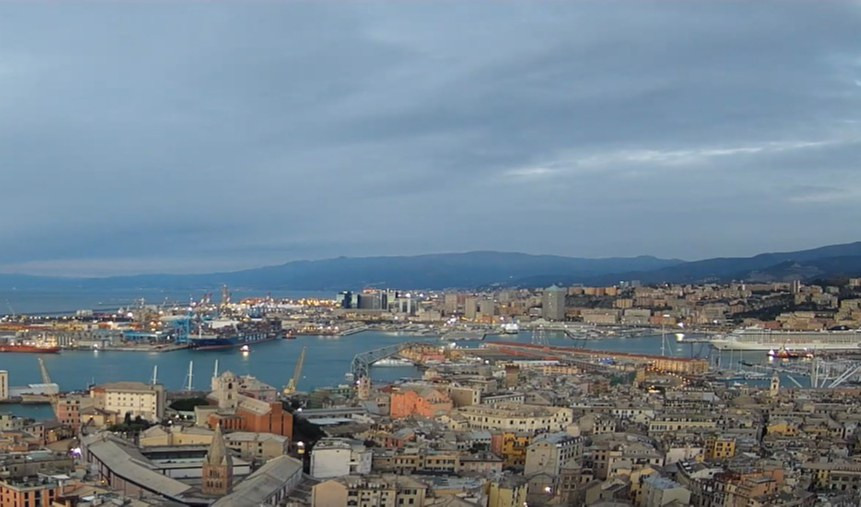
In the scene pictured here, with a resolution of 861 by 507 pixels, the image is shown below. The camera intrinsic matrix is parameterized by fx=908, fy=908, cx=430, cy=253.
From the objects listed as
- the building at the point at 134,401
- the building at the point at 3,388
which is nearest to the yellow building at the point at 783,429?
the building at the point at 134,401

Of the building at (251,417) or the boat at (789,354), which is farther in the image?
the boat at (789,354)

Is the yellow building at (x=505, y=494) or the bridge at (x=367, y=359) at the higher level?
the yellow building at (x=505, y=494)

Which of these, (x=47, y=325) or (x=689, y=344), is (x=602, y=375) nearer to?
(x=689, y=344)

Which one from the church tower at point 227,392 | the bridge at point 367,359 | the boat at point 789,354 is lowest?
the boat at point 789,354

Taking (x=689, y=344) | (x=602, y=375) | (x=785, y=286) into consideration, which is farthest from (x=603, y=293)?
(x=602, y=375)

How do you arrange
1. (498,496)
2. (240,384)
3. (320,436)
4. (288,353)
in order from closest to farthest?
(498,496) → (320,436) → (240,384) → (288,353)

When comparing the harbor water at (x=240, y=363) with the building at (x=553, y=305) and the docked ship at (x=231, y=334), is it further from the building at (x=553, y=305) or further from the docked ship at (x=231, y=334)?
the building at (x=553, y=305)

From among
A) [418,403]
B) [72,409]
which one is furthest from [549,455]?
[72,409]
